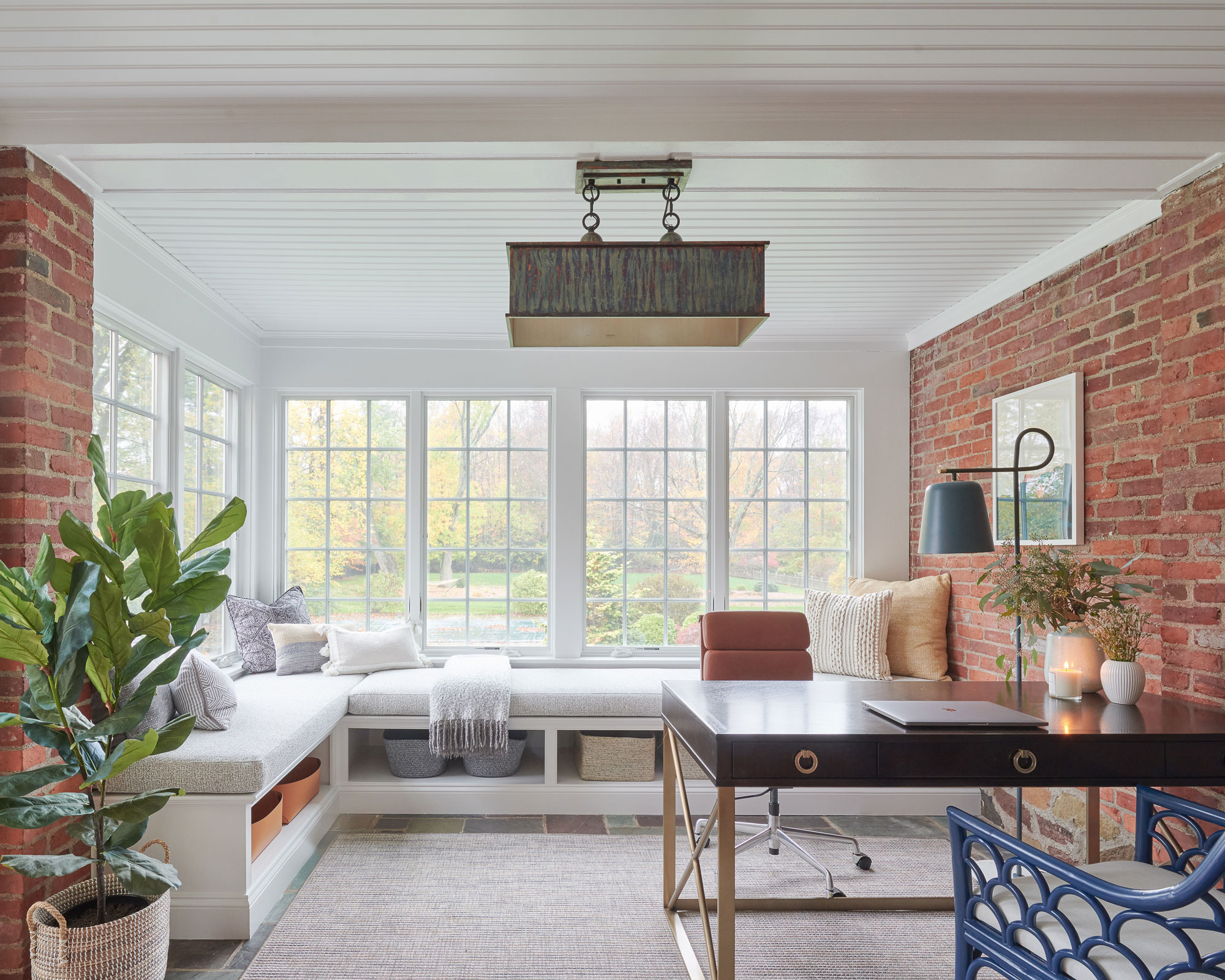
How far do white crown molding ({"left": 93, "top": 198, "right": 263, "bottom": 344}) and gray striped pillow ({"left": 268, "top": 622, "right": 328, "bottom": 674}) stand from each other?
175 centimetres

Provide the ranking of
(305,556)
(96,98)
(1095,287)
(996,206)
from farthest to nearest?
(305,556) < (1095,287) < (996,206) < (96,98)

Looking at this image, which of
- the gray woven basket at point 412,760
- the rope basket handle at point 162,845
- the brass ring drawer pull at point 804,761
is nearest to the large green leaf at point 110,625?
the rope basket handle at point 162,845

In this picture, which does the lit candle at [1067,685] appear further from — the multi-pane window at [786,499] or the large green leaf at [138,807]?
the large green leaf at [138,807]

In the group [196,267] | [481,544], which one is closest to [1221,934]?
[481,544]

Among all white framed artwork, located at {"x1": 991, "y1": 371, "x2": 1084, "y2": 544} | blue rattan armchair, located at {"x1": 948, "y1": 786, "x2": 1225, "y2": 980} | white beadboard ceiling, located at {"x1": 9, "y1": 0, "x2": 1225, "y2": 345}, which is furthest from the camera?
white framed artwork, located at {"x1": 991, "y1": 371, "x2": 1084, "y2": 544}

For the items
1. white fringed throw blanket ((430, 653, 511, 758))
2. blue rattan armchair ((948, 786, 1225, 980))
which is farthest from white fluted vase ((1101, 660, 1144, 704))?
white fringed throw blanket ((430, 653, 511, 758))

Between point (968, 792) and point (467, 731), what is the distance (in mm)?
2600

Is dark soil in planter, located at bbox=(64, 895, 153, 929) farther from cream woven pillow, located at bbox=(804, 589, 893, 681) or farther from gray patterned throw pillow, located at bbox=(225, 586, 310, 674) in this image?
cream woven pillow, located at bbox=(804, 589, 893, 681)

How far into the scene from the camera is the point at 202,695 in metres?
3.11

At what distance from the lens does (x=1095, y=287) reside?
10.6 ft

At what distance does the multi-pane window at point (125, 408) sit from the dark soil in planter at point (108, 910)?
151 cm

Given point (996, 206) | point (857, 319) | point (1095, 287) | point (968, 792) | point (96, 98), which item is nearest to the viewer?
point (96, 98)

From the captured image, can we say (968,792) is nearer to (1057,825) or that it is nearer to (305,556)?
(1057,825)

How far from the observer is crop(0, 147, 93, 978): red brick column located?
2.37 metres
